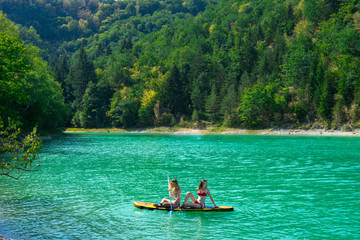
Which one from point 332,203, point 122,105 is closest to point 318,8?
A: point 122,105

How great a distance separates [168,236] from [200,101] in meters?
112

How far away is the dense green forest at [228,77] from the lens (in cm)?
8931

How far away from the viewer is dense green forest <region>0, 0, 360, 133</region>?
293 feet

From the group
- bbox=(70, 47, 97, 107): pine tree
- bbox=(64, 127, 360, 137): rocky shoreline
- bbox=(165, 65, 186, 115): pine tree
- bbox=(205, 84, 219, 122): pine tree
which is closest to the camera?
bbox=(64, 127, 360, 137): rocky shoreline

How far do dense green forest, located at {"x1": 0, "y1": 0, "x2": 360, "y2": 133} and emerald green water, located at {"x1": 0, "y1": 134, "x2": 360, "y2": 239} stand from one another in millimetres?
33267

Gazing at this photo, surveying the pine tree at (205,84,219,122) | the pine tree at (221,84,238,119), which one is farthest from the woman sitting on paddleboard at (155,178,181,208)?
the pine tree at (205,84,219,122)

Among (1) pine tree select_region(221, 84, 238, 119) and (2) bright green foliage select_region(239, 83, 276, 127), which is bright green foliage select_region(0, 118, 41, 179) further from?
(1) pine tree select_region(221, 84, 238, 119)

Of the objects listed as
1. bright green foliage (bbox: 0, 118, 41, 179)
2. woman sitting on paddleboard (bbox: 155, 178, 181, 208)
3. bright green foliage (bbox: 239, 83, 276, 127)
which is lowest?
woman sitting on paddleboard (bbox: 155, 178, 181, 208)

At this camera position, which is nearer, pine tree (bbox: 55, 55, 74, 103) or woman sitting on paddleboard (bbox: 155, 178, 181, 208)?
woman sitting on paddleboard (bbox: 155, 178, 181, 208)

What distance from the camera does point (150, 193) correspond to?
23375mm

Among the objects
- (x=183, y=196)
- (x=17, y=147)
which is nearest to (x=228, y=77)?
(x=183, y=196)

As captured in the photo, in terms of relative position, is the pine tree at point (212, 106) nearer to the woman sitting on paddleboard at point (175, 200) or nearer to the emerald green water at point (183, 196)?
the emerald green water at point (183, 196)

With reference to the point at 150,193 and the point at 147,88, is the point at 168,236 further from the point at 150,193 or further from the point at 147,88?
the point at 147,88

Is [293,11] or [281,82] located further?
[293,11]
